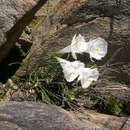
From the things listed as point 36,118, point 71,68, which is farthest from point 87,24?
point 36,118

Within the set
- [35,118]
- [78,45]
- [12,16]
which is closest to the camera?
[35,118]

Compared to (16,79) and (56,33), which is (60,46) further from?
(16,79)

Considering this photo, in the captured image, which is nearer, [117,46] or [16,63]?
[117,46]

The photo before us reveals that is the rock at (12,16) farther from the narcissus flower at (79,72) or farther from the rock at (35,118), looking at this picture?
the rock at (35,118)

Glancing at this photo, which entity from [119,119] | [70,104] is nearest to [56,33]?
[70,104]

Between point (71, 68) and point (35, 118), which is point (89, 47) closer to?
point (71, 68)

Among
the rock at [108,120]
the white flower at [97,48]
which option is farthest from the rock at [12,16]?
the rock at [108,120]
